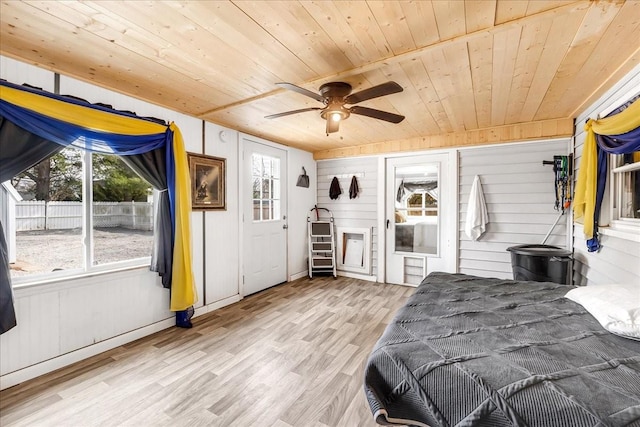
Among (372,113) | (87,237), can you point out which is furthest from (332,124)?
(87,237)

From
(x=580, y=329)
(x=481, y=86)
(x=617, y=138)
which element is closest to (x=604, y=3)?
(x=481, y=86)

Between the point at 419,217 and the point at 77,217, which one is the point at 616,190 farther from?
the point at 77,217

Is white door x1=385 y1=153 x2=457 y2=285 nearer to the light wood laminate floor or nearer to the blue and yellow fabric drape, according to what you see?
the light wood laminate floor

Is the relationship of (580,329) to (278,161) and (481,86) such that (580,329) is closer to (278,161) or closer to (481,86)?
(481,86)

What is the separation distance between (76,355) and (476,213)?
14.9ft

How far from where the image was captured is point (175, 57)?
2012 mm

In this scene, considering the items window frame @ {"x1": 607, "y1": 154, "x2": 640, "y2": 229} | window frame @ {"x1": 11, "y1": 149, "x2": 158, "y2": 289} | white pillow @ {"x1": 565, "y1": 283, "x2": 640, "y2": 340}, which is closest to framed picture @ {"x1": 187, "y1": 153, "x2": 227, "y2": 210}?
window frame @ {"x1": 11, "y1": 149, "x2": 158, "y2": 289}

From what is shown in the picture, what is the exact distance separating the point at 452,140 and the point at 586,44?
86.2 inches

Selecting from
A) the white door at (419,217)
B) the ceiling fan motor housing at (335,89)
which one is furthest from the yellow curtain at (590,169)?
the ceiling fan motor housing at (335,89)

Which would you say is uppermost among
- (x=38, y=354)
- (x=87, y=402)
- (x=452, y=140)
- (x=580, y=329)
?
(x=452, y=140)

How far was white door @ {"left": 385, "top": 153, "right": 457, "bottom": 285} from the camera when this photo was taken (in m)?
4.12

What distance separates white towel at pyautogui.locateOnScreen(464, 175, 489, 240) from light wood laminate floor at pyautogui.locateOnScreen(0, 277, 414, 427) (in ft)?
5.86

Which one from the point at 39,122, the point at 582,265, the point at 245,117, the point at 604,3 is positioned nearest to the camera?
the point at 604,3

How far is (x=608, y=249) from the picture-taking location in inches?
95.9
